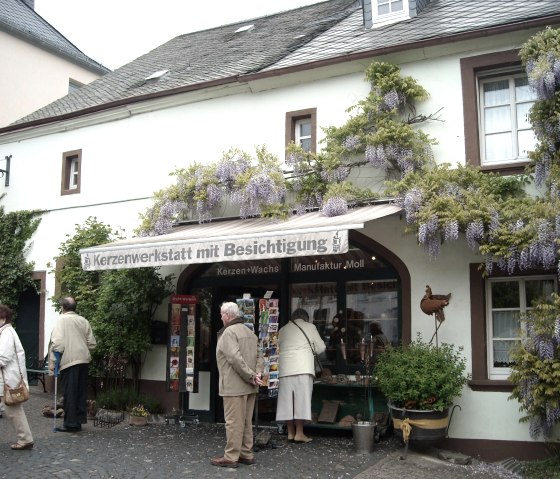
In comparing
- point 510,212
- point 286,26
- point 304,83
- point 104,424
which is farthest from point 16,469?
point 286,26

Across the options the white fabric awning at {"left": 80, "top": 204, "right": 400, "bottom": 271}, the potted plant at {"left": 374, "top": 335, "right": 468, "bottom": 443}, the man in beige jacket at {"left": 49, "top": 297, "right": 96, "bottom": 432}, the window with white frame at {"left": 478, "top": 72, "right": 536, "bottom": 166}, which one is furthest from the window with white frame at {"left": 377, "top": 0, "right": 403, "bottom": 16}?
the man in beige jacket at {"left": 49, "top": 297, "right": 96, "bottom": 432}

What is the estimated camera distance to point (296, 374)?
9703mm

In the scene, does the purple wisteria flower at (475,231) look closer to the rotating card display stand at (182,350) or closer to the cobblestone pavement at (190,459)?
the cobblestone pavement at (190,459)

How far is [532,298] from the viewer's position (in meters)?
9.48

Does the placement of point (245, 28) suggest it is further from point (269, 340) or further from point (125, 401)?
point (269, 340)

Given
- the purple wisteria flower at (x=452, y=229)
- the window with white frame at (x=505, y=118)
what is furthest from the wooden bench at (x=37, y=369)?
the window with white frame at (x=505, y=118)

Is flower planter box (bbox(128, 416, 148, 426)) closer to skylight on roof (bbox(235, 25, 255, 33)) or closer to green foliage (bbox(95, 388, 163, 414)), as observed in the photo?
green foliage (bbox(95, 388, 163, 414))

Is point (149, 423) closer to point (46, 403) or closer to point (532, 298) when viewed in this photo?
point (46, 403)

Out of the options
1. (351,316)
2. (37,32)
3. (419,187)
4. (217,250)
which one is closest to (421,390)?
(351,316)

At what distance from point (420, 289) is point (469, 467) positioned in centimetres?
253

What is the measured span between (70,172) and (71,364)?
600 centimetres

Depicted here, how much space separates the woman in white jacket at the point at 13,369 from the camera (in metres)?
8.68

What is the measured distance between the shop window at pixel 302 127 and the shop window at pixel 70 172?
17.6 feet

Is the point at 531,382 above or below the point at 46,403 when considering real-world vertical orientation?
Result: above
